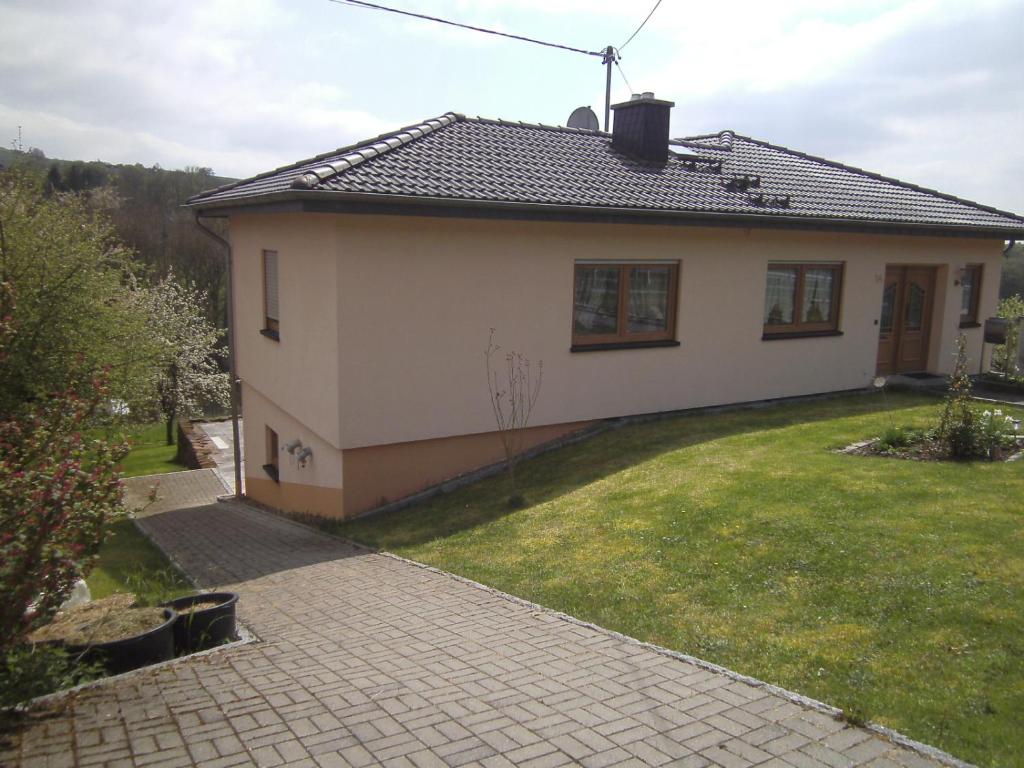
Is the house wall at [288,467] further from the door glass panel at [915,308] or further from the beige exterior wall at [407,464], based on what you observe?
the door glass panel at [915,308]

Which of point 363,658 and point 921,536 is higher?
point 921,536

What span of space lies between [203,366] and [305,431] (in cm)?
2306

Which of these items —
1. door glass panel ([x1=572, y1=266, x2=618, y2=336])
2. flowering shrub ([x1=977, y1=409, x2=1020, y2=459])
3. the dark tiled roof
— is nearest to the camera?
flowering shrub ([x1=977, y1=409, x2=1020, y2=459])

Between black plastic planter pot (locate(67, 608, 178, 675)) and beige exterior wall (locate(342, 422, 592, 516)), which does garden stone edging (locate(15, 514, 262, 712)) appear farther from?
beige exterior wall (locate(342, 422, 592, 516))

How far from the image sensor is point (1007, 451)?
949 centimetres

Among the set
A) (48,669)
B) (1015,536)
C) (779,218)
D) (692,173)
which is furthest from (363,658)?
(692,173)

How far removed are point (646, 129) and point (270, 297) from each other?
753 centimetres

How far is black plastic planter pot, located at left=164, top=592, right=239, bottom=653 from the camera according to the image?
594 cm

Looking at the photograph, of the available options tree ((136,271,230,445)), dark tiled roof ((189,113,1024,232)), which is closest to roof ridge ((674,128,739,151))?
dark tiled roof ((189,113,1024,232))

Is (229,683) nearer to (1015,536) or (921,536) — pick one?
(921,536)

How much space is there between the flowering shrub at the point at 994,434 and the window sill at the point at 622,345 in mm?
4641

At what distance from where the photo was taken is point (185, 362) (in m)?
32.0

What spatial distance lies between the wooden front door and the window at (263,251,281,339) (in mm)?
11360

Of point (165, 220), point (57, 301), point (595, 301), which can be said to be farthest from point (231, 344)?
point (165, 220)
